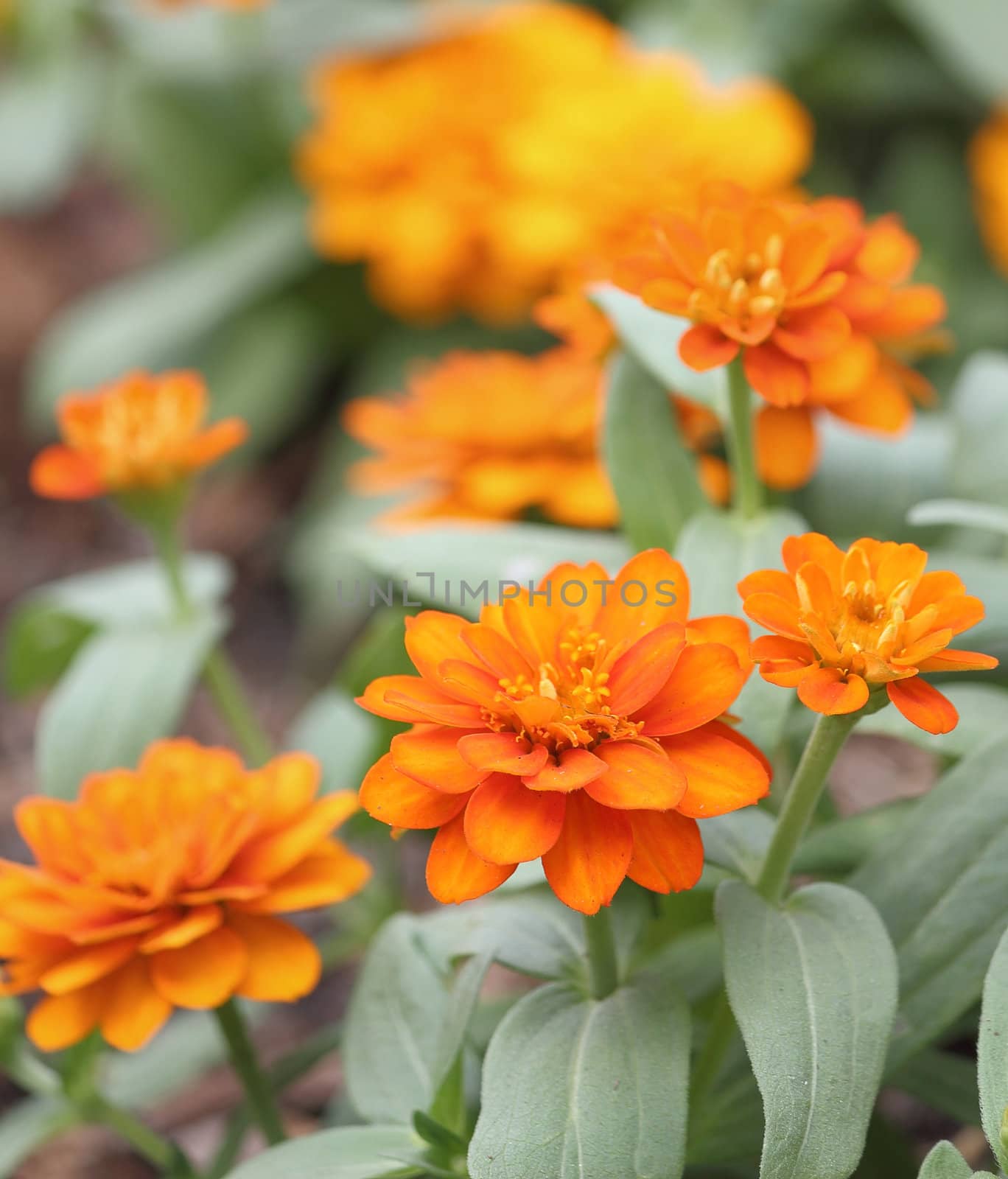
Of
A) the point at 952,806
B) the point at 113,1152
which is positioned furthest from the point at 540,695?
the point at 113,1152

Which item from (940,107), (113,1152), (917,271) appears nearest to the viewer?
(113,1152)

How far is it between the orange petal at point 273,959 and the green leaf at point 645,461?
0.81ft

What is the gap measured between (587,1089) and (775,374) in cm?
29

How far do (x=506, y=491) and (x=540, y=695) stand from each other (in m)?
0.34

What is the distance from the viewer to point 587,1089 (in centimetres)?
44

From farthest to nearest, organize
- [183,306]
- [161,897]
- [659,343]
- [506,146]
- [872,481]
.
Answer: [183,306] → [506,146] → [872,481] → [659,343] → [161,897]

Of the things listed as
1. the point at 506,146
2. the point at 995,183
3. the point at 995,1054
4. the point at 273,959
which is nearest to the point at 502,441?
the point at 273,959

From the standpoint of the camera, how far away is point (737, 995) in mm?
438

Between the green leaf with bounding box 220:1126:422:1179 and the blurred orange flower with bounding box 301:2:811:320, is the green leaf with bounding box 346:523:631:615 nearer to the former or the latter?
the green leaf with bounding box 220:1126:422:1179

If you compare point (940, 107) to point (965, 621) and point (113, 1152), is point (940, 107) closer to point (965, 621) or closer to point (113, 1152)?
point (965, 621)

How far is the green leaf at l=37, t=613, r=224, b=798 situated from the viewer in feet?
2.31

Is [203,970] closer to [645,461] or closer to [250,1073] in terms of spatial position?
[250,1073]

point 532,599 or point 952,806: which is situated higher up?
point 532,599

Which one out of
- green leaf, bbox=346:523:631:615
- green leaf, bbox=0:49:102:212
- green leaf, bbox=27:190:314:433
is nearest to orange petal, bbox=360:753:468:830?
green leaf, bbox=346:523:631:615
